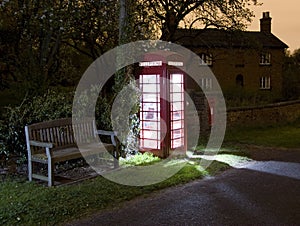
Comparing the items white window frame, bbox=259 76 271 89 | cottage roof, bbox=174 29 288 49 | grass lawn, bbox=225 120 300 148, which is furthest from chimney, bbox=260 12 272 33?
grass lawn, bbox=225 120 300 148

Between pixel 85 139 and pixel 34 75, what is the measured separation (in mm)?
2871

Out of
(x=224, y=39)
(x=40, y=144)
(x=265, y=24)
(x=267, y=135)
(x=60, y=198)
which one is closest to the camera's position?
(x=60, y=198)

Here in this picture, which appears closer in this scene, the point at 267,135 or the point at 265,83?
the point at 267,135

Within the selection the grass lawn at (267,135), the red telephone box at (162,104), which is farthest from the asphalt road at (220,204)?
the grass lawn at (267,135)

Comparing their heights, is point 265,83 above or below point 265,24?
below

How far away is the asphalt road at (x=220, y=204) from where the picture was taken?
547 centimetres

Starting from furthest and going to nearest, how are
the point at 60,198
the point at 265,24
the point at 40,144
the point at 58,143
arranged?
the point at 265,24
the point at 58,143
the point at 40,144
the point at 60,198

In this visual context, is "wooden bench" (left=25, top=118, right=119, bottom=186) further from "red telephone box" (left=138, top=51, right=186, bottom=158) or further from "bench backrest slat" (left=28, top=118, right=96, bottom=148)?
"red telephone box" (left=138, top=51, right=186, bottom=158)

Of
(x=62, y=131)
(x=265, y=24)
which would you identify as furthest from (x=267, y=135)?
(x=265, y=24)

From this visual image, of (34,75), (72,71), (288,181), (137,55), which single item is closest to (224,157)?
(288,181)

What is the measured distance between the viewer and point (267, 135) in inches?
572

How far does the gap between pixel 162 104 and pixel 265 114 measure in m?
9.47

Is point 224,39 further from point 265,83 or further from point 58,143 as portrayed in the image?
point 265,83

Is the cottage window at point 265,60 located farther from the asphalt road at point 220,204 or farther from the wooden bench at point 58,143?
the wooden bench at point 58,143
